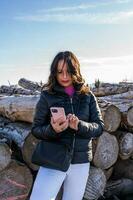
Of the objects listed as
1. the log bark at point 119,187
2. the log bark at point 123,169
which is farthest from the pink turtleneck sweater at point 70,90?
the log bark at point 123,169

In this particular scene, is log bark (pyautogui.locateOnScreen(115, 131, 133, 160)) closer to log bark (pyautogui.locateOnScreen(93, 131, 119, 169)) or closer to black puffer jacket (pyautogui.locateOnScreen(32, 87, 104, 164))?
log bark (pyautogui.locateOnScreen(93, 131, 119, 169))

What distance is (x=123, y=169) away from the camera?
594 centimetres

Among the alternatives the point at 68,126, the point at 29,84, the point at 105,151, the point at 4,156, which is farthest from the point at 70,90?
the point at 29,84

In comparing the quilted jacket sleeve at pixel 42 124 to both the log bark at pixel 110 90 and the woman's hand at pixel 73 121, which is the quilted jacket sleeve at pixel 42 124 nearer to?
the woman's hand at pixel 73 121

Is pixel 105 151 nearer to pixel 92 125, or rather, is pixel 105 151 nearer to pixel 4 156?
pixel 4 156

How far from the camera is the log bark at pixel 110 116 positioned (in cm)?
503

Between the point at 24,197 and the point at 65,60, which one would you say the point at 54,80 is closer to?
the point at 65,60

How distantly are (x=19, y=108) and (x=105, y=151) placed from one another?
1.24 m

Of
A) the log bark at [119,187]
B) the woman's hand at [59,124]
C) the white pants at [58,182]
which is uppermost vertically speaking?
the woman's hand at [59,124]

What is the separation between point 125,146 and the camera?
17.9ft

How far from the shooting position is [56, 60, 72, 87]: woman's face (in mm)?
3500

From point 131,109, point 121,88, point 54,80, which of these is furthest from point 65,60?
point 121,88

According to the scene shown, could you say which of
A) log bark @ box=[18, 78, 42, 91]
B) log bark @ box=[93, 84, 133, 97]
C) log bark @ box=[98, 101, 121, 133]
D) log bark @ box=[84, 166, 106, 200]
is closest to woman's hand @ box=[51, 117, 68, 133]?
log bark @ box=[98, 101, 121, 133]

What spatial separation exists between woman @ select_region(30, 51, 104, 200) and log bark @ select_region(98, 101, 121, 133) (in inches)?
54.2
